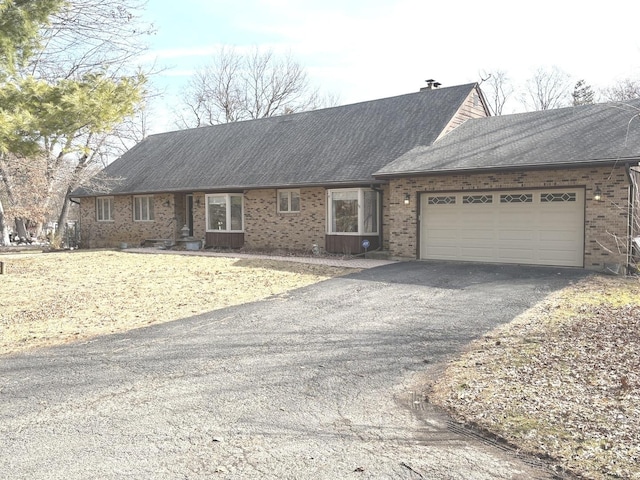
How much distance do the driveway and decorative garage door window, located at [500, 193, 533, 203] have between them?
6.34 m

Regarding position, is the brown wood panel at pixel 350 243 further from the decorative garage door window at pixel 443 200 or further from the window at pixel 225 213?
the window at pixel 225 213

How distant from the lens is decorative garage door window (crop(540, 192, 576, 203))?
12656 mm

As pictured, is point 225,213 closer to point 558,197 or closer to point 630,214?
point 558,197

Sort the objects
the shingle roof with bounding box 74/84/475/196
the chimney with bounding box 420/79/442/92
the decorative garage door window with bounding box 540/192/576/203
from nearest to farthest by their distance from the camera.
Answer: the decorative garage door window with bounding box 540/192/576/203
the shingle roof with bounding box 74/84/475/196
the chimney with bounding box 420/79/442/92

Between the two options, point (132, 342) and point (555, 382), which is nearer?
point (555, 382)

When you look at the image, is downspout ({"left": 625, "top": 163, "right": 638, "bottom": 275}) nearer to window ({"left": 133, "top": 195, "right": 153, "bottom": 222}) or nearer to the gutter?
the gutter

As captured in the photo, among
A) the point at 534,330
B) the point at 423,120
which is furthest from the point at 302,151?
the point at 534,330

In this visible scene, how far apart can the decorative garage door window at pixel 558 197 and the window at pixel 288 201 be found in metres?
8.36

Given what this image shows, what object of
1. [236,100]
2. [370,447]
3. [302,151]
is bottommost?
[370,447]

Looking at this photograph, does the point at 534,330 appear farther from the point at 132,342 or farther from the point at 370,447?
the point at 132,342

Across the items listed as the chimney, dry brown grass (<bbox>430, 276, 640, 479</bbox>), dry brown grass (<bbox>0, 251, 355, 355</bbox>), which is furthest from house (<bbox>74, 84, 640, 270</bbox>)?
dry brown grass (<bbox>430, 276, 640, 479</bbox>)

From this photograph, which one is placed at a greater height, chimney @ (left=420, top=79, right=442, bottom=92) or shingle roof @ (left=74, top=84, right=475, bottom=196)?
chimney @ (left=420, top=79, right=442, bottom=92)

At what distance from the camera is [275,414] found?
4.03m

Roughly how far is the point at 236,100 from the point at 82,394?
134ft
